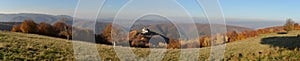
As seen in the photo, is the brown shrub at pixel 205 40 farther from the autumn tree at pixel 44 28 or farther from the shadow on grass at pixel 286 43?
the autumn tree at pixel 44 28

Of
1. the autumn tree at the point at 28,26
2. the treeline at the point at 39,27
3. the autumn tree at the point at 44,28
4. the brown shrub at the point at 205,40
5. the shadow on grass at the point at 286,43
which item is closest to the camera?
the shadow on grass at the point at 286,43

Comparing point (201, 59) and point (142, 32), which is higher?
point (142, 32)

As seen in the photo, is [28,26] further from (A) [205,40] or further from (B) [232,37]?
(A) [205,40]

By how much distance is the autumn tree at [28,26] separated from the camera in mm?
74613

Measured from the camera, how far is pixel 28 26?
251 feet

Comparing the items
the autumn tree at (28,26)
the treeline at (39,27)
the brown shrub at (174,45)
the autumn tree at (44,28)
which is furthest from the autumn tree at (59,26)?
the brown shrub at (174,45)

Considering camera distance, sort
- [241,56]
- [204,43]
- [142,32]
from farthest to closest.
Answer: [204,43] → [241,56] → [142,32]

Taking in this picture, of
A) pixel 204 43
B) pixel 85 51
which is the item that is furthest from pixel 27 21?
pixel 85 51

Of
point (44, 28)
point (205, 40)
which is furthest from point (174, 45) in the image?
point (44, 28)

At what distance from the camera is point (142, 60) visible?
2397 centimetres

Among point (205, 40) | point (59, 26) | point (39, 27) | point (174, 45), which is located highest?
point (59, 26)

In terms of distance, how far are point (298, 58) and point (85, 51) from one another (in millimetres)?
15397

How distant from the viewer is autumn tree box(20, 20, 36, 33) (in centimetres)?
7461

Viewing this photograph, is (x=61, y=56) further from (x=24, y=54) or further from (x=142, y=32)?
(x=142, y=32)
